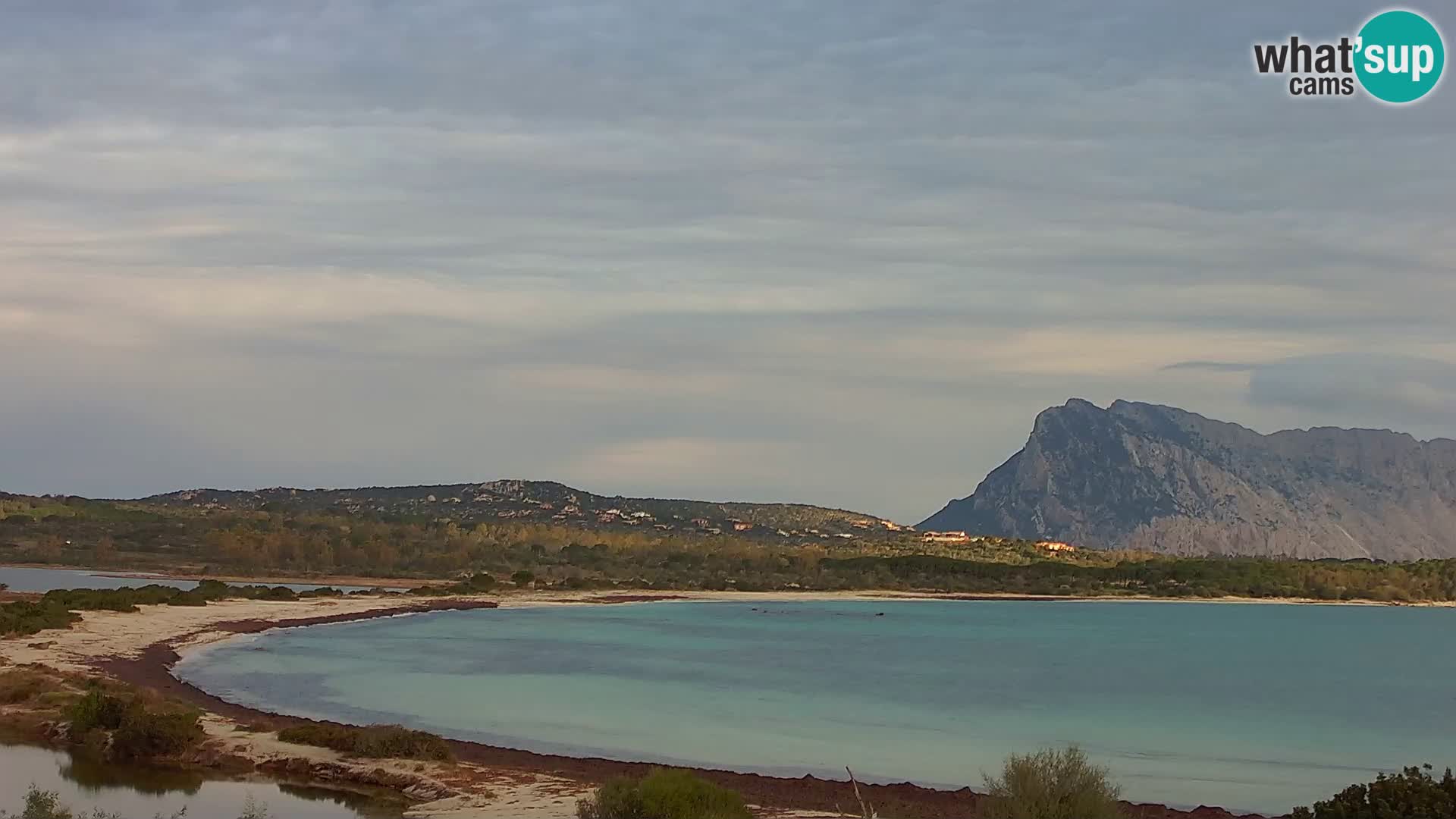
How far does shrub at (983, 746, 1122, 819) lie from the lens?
14.9m

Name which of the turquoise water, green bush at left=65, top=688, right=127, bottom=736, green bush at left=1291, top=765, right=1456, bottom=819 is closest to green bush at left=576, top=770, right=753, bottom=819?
green bush at left=1291, top=765, right=1456, bottom=819

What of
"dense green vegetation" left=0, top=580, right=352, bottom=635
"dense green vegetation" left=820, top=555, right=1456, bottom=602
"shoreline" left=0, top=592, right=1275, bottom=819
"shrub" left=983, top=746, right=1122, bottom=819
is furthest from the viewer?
"dense green vegetation" left=820, top=555, right=1456, bottom=602

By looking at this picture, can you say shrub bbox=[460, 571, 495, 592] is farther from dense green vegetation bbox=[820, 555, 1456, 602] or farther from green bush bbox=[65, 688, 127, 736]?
green bush bbox=[65, 688, 127, 736]

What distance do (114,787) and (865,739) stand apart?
Answer: 47.3ft

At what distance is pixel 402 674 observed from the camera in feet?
128

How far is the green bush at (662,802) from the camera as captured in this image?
1557cm

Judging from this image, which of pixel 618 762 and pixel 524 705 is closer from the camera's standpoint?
pixel 618 762

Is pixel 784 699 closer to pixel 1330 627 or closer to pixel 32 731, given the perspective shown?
pixel 32 731

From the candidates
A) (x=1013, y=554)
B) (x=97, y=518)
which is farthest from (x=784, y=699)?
(x=1013, y=554)

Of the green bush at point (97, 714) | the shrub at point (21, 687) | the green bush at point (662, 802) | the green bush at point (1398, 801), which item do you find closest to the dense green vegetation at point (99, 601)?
the shrub at point (21, 687)

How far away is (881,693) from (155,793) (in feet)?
78.3

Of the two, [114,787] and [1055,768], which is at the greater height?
[1055,768]

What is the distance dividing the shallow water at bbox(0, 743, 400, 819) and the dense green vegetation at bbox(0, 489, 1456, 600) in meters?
58.7

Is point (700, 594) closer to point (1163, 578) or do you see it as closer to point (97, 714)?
point (1163, 578)
